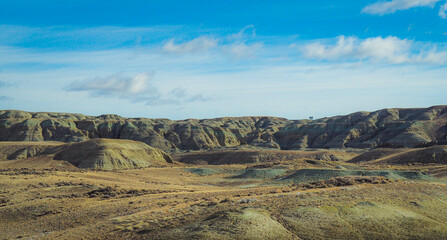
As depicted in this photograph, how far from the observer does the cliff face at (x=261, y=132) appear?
127 metres

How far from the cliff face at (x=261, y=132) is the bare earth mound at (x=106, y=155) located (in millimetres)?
45995

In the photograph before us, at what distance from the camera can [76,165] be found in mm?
73812

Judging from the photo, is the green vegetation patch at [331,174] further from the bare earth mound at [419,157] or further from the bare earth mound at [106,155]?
the bare earth mound at [106,155]

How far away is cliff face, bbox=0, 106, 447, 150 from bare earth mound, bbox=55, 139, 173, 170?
46.0 m

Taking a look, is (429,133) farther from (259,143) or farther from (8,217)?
(8,217)

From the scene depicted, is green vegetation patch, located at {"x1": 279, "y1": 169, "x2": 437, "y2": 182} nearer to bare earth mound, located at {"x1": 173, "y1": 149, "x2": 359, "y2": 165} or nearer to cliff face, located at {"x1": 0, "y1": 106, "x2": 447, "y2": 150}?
bare earth mound, located at {"x1": 173, "y1": 149, "x2": 359, "y2": 165}

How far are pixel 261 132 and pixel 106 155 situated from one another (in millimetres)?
97248

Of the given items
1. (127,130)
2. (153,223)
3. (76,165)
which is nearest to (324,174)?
(153,223)

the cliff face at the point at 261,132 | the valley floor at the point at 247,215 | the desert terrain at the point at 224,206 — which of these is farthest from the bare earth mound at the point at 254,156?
the valley floor at the point at 247,215

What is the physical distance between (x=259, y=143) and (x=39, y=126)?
236 ft

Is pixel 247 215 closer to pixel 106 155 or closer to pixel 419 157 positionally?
pixel 106 155

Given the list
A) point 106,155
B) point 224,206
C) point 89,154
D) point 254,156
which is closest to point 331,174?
point 224,206

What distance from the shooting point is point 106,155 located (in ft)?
251

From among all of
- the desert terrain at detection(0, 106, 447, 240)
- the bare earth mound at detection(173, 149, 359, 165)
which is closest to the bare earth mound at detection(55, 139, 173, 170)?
the desert terrain at detection(0, 106, 447, 240)
